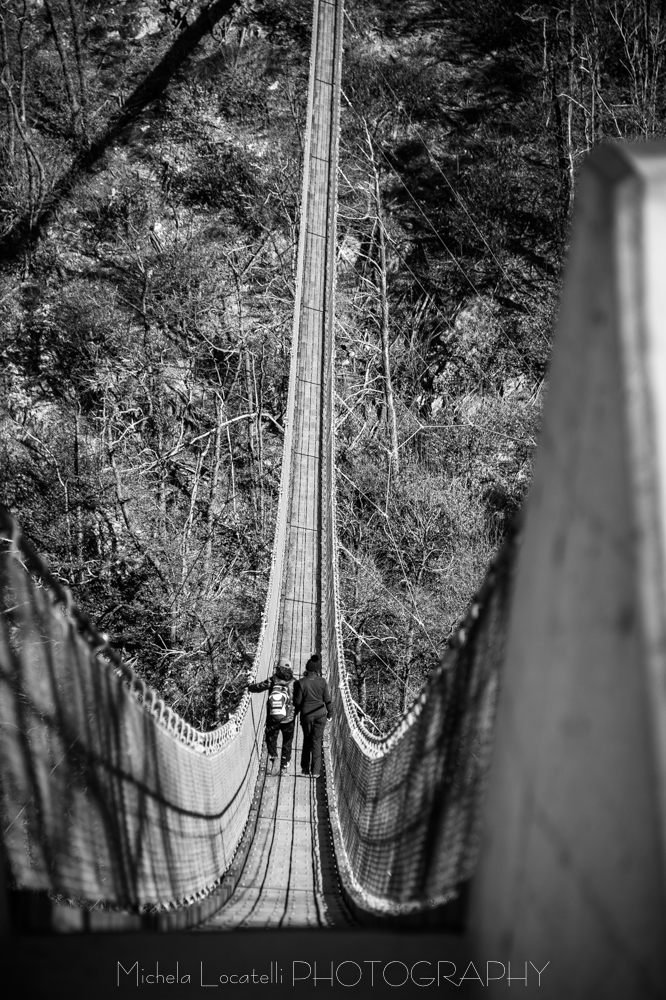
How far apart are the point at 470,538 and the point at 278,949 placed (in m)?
12.2

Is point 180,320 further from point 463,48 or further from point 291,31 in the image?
point 463,48

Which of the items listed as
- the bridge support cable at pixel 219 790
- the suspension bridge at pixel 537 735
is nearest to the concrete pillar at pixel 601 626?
the suspension bridge at pixel 537 735

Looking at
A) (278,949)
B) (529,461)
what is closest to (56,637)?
(278,949)

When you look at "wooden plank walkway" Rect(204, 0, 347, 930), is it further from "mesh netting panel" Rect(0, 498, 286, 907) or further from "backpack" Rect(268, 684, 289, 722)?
"backpack" Rect(268, 684, 289, 722)

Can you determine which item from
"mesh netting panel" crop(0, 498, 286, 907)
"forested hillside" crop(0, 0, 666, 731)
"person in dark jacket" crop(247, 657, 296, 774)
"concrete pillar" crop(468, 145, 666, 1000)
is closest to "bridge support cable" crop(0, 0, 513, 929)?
"mesh netting panel" crop(0, 498, 286, 907)

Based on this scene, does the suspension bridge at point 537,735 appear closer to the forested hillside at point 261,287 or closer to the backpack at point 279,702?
the backpack at point 279,702

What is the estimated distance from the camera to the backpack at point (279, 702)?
340 cm

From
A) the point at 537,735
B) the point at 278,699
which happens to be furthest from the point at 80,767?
the point at 278,699

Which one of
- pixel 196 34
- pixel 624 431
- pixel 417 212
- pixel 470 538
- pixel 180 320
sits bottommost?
pixel 470 538

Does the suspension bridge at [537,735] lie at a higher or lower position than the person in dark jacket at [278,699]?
higher

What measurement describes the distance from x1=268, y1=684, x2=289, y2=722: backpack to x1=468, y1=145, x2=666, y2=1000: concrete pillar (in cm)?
278

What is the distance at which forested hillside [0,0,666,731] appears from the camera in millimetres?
12305

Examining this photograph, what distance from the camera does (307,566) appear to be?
18.9 ft

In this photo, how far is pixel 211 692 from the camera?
1164 centimetres
